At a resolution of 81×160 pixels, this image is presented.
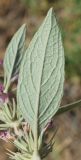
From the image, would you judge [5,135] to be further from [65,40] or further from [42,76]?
[65,40]

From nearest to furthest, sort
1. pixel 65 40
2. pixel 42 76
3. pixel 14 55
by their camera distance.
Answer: pixel 42 76, pixel 14 55, pixel 65 40

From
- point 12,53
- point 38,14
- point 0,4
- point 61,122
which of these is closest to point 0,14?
point 0,4

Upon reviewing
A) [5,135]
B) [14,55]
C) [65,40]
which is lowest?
[65,40]

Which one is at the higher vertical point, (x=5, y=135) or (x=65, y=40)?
(x=5, y=135)

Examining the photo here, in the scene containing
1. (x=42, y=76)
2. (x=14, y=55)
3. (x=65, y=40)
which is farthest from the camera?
(x=65, y=40)

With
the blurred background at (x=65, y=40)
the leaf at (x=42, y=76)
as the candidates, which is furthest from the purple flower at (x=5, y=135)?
the blurred background at (x=65, y=40)

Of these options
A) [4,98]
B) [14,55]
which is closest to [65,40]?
[14,55]

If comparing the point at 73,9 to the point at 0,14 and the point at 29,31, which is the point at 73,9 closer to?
the point at 29,31
